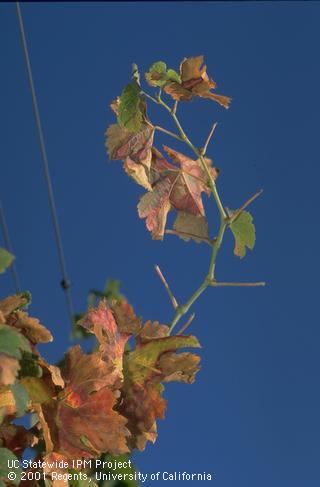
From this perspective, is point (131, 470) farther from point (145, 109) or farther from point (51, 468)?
point (145, 109)

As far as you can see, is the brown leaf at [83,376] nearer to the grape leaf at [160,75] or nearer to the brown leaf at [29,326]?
the brown leaf at [29,326]

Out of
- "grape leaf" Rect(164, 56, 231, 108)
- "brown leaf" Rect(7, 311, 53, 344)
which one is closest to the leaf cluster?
"brown leaf" Rect(7, 311, 53, 344)

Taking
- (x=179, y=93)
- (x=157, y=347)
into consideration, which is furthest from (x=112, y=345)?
(x=179, y=93)

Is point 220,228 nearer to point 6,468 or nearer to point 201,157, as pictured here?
point 201,157

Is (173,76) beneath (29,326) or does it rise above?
above

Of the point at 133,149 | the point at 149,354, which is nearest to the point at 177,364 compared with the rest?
the point at 149,354

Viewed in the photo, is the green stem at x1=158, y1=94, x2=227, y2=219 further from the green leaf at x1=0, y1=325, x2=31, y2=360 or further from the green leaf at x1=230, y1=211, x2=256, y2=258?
the green leaf at x1=0, y1=325, x2=31, y2=360
